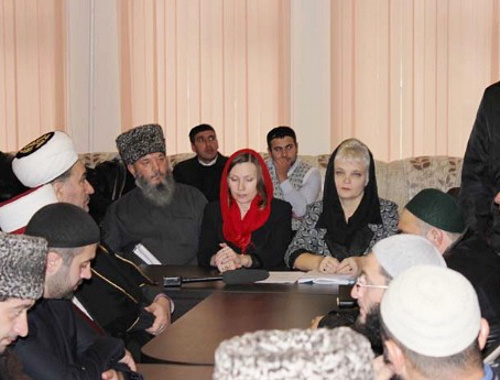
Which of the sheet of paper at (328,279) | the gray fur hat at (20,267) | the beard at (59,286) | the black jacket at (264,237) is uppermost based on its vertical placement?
the gray fur hat at (20,267)

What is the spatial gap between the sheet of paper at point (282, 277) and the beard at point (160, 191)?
1.25m

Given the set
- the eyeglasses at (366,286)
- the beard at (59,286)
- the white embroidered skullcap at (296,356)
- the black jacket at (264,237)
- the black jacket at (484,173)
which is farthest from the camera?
the black jacket at (264,237)

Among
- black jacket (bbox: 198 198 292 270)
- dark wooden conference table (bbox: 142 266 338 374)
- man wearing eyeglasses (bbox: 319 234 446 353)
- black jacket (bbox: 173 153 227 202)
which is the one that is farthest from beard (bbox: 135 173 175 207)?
man wearing eyeglasses (bbox: 319 234 446 353)

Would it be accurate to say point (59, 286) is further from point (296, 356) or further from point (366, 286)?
point (296, 356)

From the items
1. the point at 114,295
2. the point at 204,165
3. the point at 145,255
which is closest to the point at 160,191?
the point at 145,255

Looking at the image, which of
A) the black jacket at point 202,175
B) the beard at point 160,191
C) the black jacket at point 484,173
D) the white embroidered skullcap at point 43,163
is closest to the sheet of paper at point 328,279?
the black jacket at point 484,173

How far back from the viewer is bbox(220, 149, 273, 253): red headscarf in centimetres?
530

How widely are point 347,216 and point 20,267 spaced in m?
2.90

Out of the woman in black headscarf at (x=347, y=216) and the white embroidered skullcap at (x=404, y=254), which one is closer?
the white embroidered skullcap at (x=404, y=254)

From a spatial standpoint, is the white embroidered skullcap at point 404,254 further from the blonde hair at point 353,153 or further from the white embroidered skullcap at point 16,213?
the blonde hair at point 353,153

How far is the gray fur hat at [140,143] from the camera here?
238 inches

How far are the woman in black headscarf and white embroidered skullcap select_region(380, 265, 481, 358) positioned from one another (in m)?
3.04

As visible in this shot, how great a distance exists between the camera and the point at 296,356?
1273 mm

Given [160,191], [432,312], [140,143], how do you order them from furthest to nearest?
[140,143], [160,191], [432,312]
